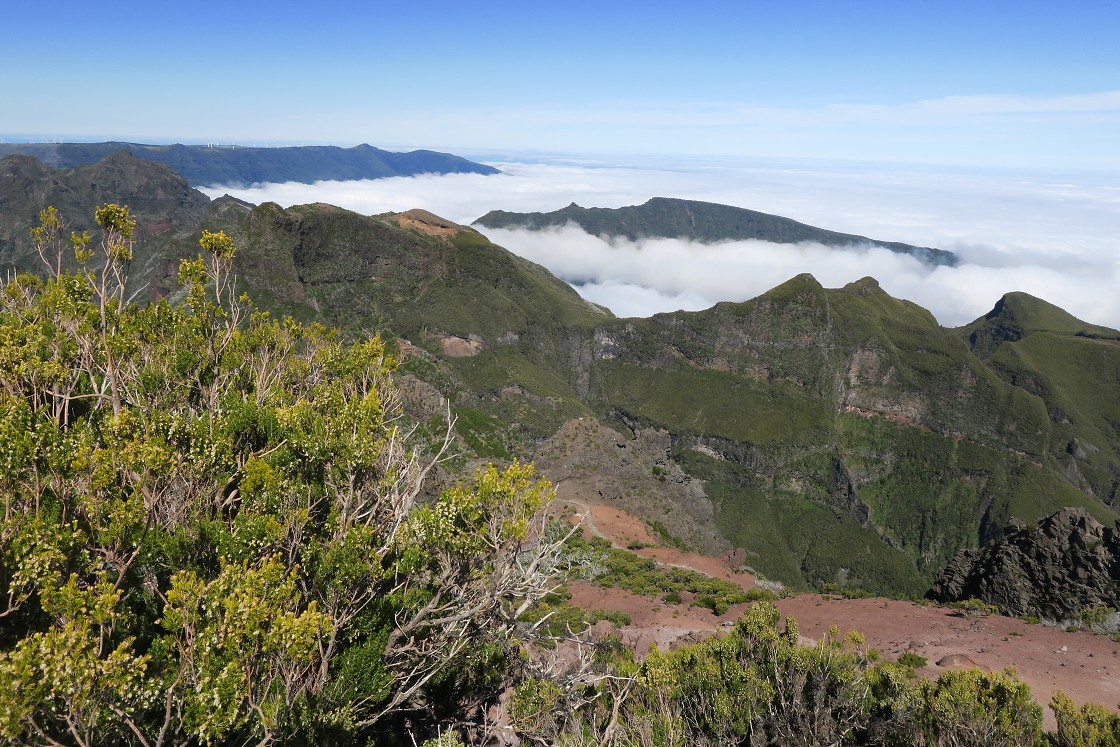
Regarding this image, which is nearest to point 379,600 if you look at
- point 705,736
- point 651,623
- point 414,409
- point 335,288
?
point 705,736

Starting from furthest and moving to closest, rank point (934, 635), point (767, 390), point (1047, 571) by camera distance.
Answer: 1. point (767, 390)
2. point (1047, 571)
3. point (934, 635)

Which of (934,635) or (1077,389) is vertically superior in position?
(934,635)

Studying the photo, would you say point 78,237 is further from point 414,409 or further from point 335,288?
point 335,288

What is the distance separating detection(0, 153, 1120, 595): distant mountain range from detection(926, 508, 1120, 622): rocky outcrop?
65.2 m

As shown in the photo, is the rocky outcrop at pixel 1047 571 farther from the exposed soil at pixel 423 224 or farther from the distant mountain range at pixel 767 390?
the exposed soil at pixel 423 224

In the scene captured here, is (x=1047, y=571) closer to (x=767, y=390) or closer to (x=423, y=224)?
(x=767, y=390)

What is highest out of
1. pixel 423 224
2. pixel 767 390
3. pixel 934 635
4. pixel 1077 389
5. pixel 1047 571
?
pixel 423 224

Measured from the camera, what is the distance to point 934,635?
2819 centimetres

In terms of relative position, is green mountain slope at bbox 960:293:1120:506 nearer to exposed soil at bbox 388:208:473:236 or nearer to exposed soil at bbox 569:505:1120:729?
exposed soil at bbox 569:505:1120:729

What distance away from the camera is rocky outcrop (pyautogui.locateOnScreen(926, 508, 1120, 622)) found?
39.5 meters

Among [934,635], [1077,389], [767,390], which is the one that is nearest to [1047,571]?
[934,635]

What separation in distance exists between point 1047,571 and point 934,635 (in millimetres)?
23315

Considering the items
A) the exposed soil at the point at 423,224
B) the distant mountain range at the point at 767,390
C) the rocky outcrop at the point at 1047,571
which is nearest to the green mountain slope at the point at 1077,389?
the distant mountain range at the point at 767,390

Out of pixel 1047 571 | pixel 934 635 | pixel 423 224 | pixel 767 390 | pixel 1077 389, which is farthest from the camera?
pixel 423 224
